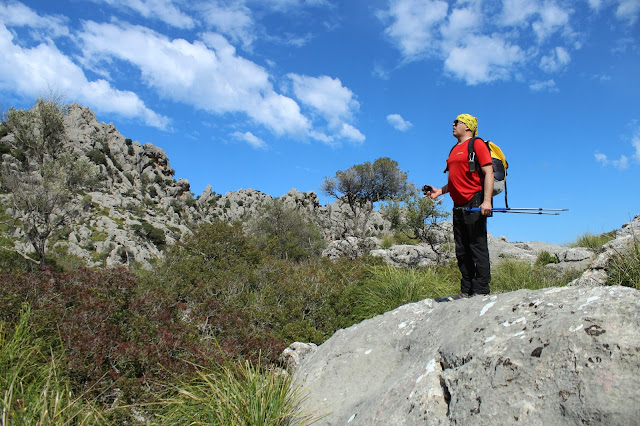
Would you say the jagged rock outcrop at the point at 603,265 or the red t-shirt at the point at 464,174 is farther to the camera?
the jagged rock outcrop at the point at 603,265

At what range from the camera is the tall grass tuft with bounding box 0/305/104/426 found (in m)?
3.67

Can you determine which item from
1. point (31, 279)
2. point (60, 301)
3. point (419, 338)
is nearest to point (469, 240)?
point (419, 338)

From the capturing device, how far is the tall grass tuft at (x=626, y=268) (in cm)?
679

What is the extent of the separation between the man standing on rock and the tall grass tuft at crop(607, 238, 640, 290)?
316cm

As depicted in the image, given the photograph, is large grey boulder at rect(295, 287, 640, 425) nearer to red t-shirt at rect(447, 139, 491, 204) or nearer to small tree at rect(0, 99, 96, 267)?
red t-shirt at rect(447, 139, 491, 204)

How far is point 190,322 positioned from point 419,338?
498cm

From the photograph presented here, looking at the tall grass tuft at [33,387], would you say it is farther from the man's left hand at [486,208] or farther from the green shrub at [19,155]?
the green shrub at [19,155]

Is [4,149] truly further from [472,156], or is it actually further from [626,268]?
[626,268]

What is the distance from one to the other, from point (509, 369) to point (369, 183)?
48.4 metres

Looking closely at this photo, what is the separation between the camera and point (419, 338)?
4062mm

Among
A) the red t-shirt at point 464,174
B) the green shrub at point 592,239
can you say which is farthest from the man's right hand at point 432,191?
the green shrub at point 592,239

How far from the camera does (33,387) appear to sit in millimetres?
4570

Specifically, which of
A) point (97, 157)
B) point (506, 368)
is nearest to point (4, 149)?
point (97, 157)

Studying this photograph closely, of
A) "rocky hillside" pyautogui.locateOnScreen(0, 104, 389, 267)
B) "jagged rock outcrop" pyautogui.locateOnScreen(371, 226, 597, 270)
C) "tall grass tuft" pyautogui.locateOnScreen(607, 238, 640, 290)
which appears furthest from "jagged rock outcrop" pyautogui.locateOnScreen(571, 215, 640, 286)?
"rocky hillside" pyautogui.locateOnScreen(0, 104, 389, 267)
